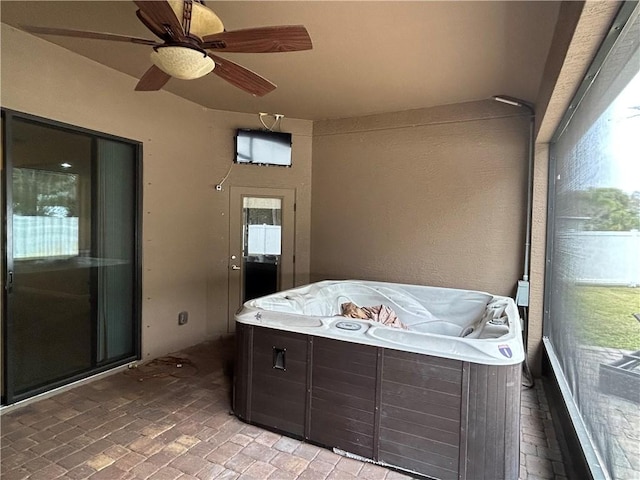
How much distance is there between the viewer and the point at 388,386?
7.13 ft

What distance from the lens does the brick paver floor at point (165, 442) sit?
6.90ft

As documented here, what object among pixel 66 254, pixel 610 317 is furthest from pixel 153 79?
pixel 610 317

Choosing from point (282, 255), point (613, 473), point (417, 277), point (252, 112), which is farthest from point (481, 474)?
point (252, 112)

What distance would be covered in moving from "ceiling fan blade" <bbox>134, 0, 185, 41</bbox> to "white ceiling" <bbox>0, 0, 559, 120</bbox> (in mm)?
659

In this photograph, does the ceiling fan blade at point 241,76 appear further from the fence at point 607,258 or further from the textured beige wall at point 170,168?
the fence at point 607,258

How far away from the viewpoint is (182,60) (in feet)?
6.20

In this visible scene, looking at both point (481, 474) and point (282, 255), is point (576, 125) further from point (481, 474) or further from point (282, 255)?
point (282, 255)

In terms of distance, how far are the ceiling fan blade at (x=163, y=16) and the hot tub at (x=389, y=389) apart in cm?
175

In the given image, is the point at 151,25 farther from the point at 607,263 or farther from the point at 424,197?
the point at 424,197

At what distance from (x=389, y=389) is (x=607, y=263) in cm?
130

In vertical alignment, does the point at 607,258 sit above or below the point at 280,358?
above

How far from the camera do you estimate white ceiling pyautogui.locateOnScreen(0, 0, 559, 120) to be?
2.31 metres

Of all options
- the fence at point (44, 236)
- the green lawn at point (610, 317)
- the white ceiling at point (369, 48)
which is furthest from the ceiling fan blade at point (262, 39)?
the fence at point (44, 236)

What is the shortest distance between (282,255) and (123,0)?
126 inches
